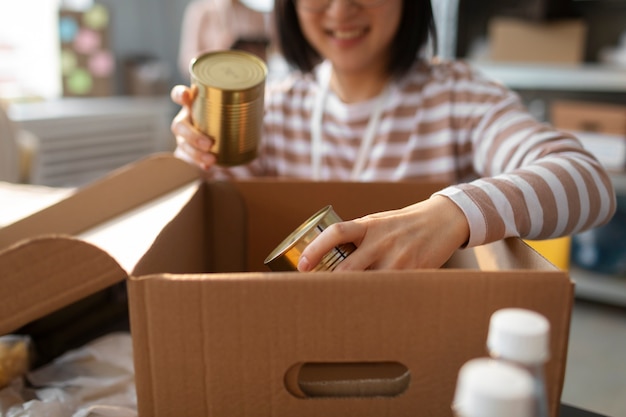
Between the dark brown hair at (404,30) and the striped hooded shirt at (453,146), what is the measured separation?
0.03m

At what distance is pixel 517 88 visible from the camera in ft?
7.87

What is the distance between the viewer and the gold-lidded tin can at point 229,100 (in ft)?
2.41

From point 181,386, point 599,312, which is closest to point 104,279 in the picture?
point 181,386

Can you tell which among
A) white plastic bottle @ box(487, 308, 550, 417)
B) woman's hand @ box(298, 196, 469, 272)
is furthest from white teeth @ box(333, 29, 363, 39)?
white plastic bottle @ box(487, 308, 550, 417)

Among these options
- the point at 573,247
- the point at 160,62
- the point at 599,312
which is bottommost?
the point at 599,312

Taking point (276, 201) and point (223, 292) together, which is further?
point (276, 201)

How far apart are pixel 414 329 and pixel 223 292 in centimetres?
14

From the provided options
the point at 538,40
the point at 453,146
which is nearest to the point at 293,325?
the point at 453,146

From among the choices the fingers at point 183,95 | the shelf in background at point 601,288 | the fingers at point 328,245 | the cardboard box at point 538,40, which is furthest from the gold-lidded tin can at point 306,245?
the cardboard box at point 538,40

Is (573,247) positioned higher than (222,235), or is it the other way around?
(222,235)

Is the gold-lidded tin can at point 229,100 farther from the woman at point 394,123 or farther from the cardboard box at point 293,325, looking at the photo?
the cardboard box at point 293,325

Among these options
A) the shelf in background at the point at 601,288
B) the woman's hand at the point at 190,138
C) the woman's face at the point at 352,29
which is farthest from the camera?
the shelf in background at the point at 601,288

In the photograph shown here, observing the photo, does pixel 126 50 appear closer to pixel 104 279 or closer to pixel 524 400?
pixel 104 279

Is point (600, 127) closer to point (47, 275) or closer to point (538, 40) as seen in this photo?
point (538, 40)
